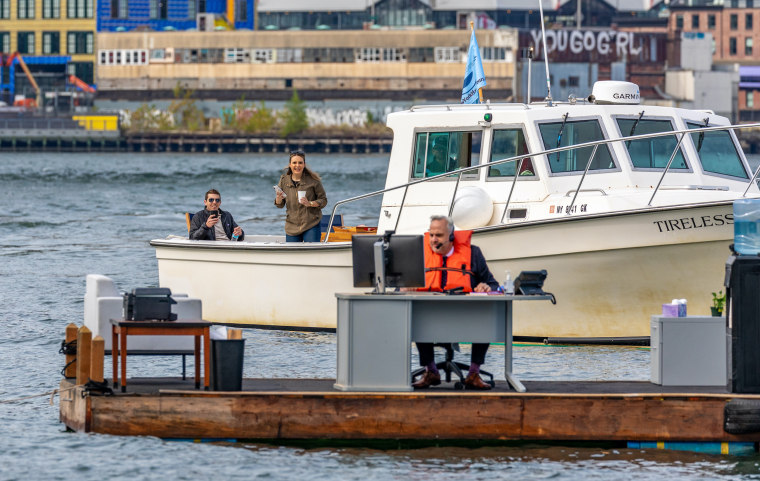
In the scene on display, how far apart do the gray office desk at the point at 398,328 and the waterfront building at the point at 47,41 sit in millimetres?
130745

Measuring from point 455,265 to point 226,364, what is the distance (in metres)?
2.14

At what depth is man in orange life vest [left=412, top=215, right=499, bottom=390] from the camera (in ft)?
41.2

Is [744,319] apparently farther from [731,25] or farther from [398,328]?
[731,25]

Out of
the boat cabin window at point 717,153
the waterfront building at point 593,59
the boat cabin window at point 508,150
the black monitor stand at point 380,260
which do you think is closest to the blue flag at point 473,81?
the boat cabin window at point 508,150

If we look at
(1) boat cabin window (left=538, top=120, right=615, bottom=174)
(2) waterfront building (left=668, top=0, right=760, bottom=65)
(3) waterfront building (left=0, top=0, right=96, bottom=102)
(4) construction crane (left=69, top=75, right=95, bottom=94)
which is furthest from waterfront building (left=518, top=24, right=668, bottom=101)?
(1) boat cabin window (left=538, top=120, right=615, bottom=174)

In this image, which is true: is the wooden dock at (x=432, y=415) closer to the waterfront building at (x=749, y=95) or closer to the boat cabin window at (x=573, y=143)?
the boat cabin window at (x=573, y=143)

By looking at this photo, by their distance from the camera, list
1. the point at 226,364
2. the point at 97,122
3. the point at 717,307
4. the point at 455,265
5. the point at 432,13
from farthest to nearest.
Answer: the point at 432,13 → the point at 97,122 → the point at 717,307 → the point at 455,265 → the point at 226,364

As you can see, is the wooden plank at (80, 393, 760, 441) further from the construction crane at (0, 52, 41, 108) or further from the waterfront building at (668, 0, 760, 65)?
the waterfront building at (668, 0, 760, 65)

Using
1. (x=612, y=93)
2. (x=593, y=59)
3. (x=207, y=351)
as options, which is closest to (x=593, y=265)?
(x=612, y=93)

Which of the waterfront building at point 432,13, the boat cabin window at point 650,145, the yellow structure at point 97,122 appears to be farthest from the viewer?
the waterfront building at point 432,13

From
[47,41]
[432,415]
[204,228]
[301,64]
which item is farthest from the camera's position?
[47,41]

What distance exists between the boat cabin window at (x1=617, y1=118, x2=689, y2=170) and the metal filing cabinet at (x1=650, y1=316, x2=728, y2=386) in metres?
6.16

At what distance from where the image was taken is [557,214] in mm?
17531

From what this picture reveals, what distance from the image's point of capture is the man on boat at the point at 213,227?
62.5ft
